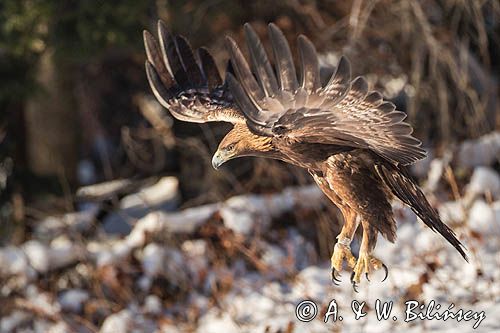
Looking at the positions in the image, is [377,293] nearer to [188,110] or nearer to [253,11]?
[188,110]

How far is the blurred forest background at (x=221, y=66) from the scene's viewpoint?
6.65 m

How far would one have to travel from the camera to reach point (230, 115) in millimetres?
2811

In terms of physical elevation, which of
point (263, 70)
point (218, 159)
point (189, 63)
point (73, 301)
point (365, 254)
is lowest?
point (73, 301)

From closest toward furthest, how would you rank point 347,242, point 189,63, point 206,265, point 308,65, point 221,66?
point 308,65, point 347,242, point 189,63, point 206,265, point 221,66

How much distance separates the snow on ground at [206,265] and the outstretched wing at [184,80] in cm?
285

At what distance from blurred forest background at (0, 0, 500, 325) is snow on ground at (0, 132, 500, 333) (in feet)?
0.74

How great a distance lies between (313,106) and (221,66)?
5579mm

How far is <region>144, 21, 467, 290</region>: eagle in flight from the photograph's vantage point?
2406mm

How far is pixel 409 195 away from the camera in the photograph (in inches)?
101

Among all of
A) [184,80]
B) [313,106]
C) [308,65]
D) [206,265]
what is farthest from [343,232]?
[206,265]

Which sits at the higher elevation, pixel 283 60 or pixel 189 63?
pixel 283 60

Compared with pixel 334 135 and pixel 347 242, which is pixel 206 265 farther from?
pixel 334 135

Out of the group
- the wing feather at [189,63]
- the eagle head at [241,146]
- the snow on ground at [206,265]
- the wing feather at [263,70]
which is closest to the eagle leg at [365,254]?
the eagle head at [241,146]

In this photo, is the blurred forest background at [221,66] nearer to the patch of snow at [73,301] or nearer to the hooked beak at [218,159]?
the patch of snow at [73,301]
